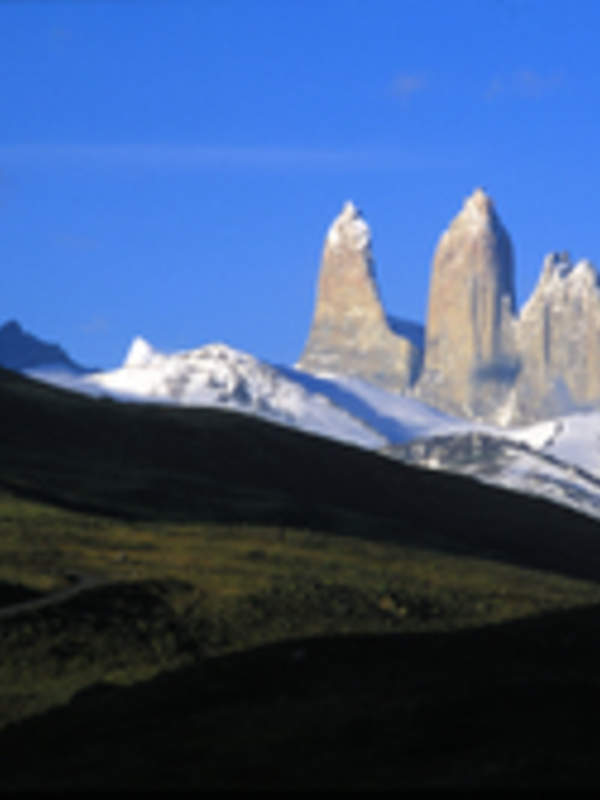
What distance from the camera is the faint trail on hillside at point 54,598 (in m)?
102

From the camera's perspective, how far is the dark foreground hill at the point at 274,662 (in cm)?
5803

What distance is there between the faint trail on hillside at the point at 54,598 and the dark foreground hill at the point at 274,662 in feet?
1.17

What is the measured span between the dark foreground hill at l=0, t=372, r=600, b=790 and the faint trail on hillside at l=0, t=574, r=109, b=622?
358 millimetres

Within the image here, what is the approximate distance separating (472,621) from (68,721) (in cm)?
5101

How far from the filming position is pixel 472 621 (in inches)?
4643

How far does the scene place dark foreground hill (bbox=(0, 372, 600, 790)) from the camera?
190 ft

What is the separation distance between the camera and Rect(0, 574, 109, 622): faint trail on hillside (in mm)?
102250

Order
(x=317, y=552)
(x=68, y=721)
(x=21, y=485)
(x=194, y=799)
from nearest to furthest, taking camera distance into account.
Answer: (x=194, y=799), (x=68, y=721), (x=317, y=552), (x=21, y=485)

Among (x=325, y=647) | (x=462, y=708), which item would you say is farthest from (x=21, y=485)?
(x=462, y=708)

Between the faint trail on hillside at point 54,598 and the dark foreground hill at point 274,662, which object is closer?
the dark foreground hill at point 274,662

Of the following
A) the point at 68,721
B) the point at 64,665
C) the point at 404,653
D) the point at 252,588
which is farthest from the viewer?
the point at 252,588

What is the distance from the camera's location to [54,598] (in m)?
108

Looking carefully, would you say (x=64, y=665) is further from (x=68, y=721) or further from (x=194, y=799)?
(x=194, y=799)

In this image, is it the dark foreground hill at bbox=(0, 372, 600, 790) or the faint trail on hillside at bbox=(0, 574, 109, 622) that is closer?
the dark foreground hill at bbox=(0, 372, 600, 790)
